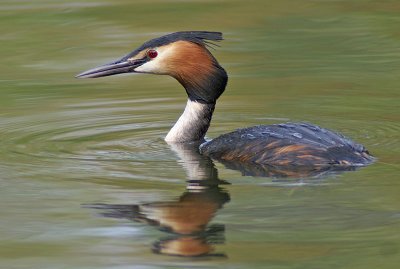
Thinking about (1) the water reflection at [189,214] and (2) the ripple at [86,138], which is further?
(2) the ripple at [86,138]

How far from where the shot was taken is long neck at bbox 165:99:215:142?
29.3 ft

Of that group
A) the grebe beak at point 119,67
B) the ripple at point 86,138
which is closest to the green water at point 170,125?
the ripple at point 86,138

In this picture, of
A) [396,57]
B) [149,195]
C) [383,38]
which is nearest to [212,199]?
[149,195]

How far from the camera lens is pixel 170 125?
947 cm

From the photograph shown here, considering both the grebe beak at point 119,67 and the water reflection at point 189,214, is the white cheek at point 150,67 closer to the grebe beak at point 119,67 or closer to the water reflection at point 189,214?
the grebe beak at point 119,67

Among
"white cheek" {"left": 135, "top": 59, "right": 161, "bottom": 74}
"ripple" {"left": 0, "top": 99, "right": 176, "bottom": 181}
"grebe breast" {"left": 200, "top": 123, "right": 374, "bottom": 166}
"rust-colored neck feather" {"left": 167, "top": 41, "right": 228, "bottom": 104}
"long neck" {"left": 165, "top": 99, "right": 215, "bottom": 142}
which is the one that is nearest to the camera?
"grebe breast" {"left": 200, "top": 123, "right": 374, "bottom": 166}

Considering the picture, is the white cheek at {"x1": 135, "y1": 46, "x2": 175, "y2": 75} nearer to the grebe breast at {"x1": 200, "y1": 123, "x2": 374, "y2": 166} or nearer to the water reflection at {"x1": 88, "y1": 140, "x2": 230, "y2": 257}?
the grebe breast at {"x1": 200, "y1": 123, "x2": 374, "y2": 166}

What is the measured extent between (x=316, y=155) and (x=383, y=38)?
17.0ft

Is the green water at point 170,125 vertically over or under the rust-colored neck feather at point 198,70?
under

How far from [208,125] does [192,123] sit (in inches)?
5.9

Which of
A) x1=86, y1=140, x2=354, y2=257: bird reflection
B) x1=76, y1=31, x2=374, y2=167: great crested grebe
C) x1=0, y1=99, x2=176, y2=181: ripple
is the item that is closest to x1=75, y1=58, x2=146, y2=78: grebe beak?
x1=76, y1=31, x2=374, y2=167: great crested grebe

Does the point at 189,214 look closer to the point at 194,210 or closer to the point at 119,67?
the point at 194,210

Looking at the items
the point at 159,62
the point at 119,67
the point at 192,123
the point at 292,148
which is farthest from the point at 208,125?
the point at 292,148

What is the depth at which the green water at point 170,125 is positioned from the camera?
6.01 metres
